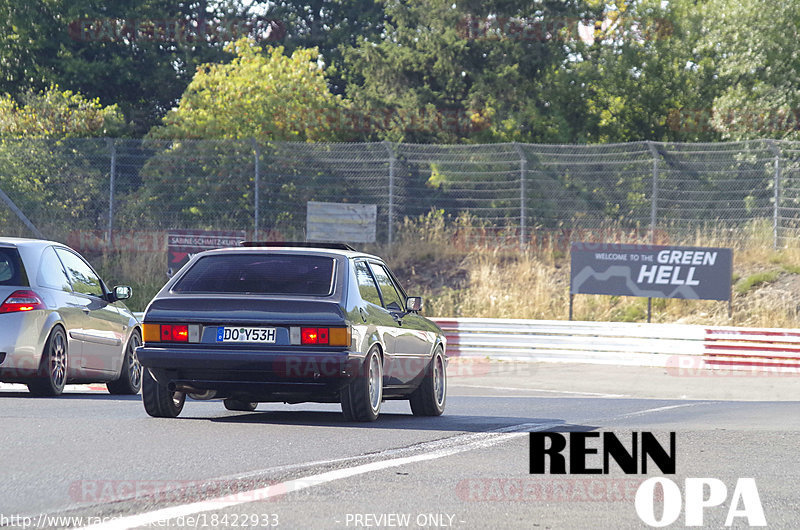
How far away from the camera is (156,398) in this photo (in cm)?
1020

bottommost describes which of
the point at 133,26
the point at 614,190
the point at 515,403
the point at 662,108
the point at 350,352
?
the point at 515,403

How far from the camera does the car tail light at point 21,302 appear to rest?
11.9m

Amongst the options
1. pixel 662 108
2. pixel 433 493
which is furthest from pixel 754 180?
pixel 433 493

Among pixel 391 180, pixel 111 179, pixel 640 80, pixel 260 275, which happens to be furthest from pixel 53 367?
pixel 640 80

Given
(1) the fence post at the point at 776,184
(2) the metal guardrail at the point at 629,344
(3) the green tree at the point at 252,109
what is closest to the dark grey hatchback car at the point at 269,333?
(2) the metal guardrail at the point at 629,344

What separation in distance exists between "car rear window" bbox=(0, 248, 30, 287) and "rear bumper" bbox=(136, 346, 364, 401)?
9.21ft

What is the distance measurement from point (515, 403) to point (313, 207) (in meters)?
15.0

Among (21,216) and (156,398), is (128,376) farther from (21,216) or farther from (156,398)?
(21,216)

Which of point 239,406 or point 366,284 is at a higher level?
point 366,284

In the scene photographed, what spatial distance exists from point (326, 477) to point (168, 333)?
312 cm

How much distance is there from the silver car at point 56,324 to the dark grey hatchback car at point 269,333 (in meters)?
2.20

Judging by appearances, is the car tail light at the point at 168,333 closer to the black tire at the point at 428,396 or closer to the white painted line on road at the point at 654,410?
the black tire at the point at 428,396

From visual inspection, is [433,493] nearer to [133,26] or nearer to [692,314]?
[692,314]

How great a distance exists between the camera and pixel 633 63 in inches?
1670
